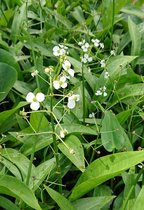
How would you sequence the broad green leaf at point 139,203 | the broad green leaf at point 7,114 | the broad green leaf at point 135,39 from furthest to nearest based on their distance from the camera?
1. the broad green leaf at point 135,39
2. the broad green leaf at point 7,114
3. the broad green leaf at point 139,203

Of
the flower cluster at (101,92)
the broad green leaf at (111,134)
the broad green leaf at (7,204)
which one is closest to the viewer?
the broad green leaf at (7,204)

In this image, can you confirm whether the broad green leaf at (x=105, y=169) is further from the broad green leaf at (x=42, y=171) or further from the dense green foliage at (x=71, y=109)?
the broad green leaf at (x=42, y=171)

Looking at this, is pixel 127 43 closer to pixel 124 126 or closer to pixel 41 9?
pixel 41 9

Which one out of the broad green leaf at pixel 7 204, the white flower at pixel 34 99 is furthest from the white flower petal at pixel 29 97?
the broad green leaf at pixel 7 204

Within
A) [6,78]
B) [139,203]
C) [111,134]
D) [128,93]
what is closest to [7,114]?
[6,78]

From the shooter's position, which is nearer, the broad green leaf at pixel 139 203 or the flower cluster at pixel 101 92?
the broad green leaf at pixel 139 203

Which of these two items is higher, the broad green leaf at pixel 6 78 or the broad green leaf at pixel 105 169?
the broad green leaf at pixel 6 78

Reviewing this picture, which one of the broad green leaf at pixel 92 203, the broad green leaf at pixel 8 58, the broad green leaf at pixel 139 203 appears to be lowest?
the broad green leaf at pixel 92 203
